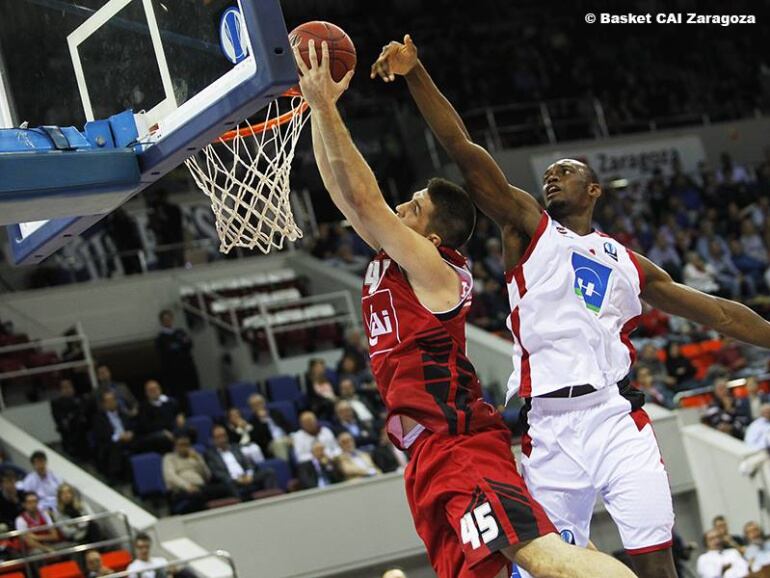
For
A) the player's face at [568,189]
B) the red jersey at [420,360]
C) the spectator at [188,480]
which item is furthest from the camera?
the spectator at [188,480]

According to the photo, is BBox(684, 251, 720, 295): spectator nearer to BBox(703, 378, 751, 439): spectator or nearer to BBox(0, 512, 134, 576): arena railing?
BBox(703, 378, 751, 439): spectator

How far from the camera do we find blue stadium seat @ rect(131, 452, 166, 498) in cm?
1195

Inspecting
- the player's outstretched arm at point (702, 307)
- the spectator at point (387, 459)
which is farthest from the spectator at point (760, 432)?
the player's outstretched arm at point (702, 307)

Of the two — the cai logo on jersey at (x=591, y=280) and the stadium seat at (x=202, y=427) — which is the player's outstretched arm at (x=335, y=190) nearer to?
the cai logo on jersey at (x=591, y=280)

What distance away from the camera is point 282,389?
549 inches

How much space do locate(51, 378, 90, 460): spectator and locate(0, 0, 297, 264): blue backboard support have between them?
752 centimetres

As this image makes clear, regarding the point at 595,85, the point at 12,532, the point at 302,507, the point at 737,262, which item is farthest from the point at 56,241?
the point at 595,85

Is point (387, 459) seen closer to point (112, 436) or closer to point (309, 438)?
point (309, 438)

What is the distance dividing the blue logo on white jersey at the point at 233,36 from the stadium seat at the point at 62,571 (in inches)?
268

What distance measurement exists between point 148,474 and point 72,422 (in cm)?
122

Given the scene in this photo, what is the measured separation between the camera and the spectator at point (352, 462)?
1209cm

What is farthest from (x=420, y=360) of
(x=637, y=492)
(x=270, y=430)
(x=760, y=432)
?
(x=760, y=432)

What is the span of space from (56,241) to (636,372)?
31.5ft

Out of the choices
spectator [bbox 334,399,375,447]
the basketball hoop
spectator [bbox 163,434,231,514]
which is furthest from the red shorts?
spectator [bbox 334,399,375,447]
